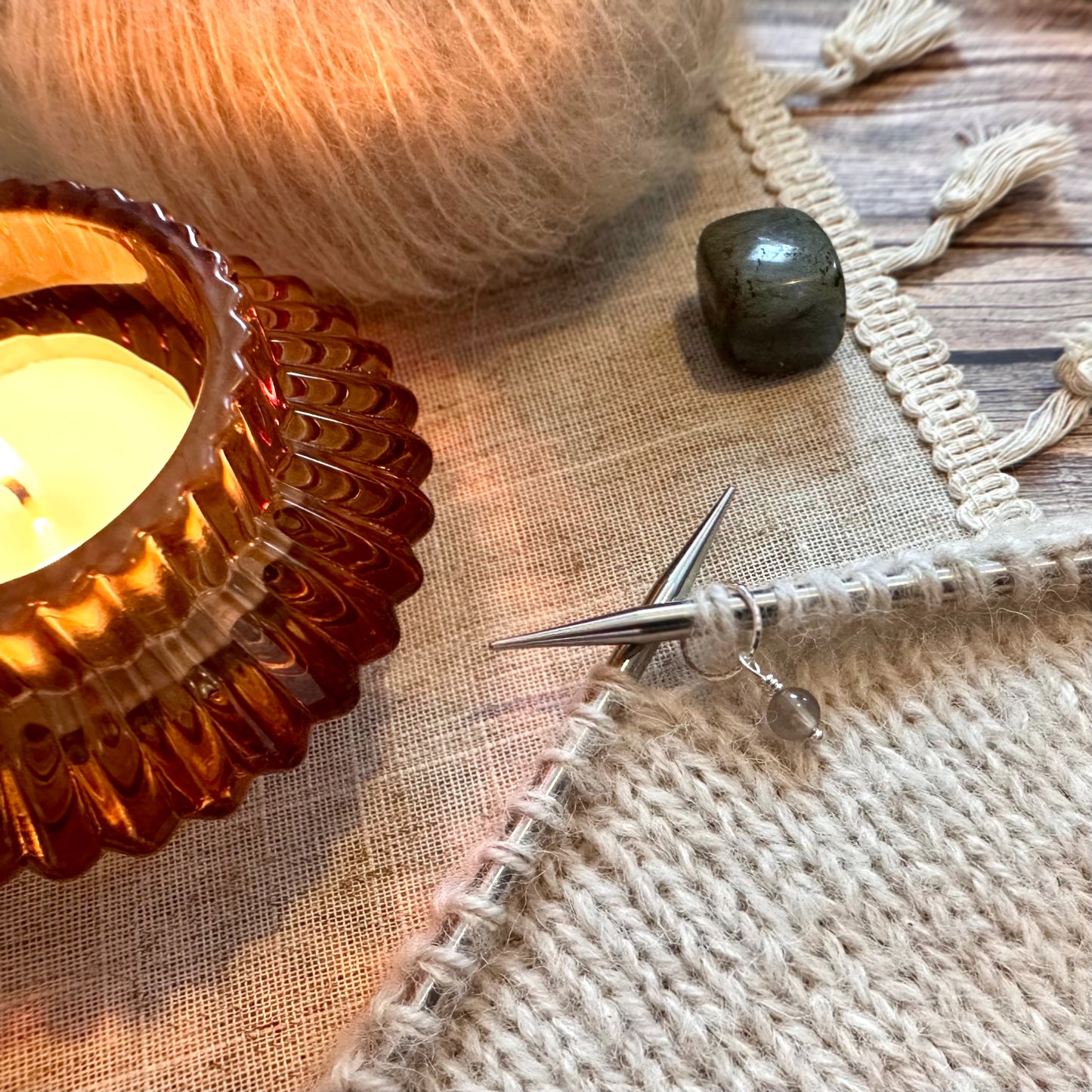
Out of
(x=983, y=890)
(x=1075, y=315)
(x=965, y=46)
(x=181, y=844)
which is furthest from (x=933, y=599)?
(x=965, y=46)

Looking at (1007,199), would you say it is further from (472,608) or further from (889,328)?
(472,608)

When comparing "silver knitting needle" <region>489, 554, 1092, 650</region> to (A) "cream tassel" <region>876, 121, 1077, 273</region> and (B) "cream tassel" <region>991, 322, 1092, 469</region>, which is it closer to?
(B) "cream tassel" <region>991, 322, 1092, 469</region>

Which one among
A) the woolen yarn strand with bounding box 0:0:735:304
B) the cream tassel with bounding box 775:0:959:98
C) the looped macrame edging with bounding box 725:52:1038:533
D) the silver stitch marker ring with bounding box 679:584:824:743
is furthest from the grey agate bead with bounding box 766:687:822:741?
the cream tassel with bounding box 775:0:959:98

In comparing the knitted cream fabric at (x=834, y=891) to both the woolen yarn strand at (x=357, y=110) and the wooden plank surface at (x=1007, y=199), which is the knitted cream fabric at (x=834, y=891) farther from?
the woolen yarn strand at (x=357, y=110)

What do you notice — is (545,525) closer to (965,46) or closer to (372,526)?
(372,526)

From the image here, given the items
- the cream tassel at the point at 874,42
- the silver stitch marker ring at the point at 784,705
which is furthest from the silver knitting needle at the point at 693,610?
the cream tassel at the point at 874,42

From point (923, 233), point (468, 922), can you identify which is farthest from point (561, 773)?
point (923, 233)
